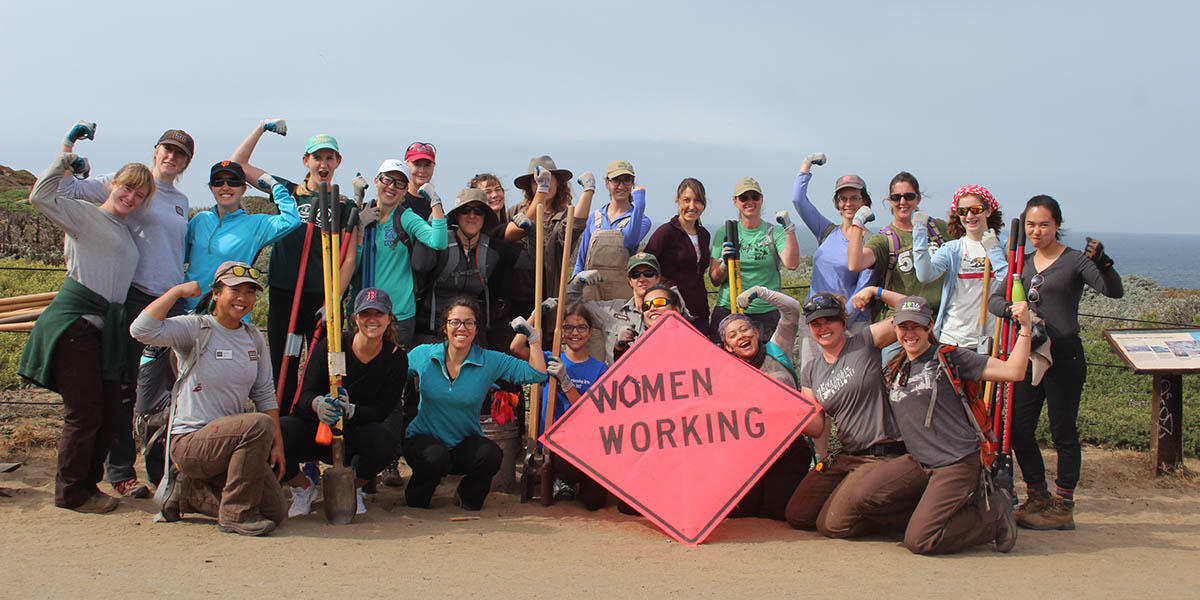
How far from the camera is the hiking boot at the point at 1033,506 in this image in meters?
6.05

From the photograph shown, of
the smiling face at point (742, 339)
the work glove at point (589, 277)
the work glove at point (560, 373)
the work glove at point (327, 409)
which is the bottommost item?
the work glove at point (327, 409)

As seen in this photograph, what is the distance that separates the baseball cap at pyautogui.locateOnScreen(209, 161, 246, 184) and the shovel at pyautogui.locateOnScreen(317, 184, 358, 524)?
1.87ft

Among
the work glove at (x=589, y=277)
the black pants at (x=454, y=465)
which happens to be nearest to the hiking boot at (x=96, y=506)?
the black pants at (x=454, y=465)

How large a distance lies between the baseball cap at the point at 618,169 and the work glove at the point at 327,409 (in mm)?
2710

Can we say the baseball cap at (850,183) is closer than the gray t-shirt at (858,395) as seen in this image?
No

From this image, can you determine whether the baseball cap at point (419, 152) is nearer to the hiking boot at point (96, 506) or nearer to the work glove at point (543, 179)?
the work glove at point (543, 179)

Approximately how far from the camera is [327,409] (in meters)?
5.60

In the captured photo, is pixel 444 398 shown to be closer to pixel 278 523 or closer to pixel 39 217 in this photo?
pixel 278 523

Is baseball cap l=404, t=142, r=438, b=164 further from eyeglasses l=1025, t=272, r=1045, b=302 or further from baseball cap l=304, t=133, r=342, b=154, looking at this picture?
eyeglasses l=1025, t=272, r=1045, b=302

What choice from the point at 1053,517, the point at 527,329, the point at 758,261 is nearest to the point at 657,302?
the point at 527,329

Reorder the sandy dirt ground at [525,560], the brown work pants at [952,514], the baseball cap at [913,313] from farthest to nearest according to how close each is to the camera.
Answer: the baseball cap at [913,313], the brown work pants at [952,514], the sandy dirt ground at [525,560]

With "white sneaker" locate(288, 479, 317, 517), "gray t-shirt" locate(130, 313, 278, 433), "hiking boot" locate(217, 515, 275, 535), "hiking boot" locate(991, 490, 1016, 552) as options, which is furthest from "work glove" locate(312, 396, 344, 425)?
"hiking boot" locate(991, 490, 1016, 552)

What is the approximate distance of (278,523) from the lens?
17.8 feet

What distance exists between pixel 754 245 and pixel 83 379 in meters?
4.41
